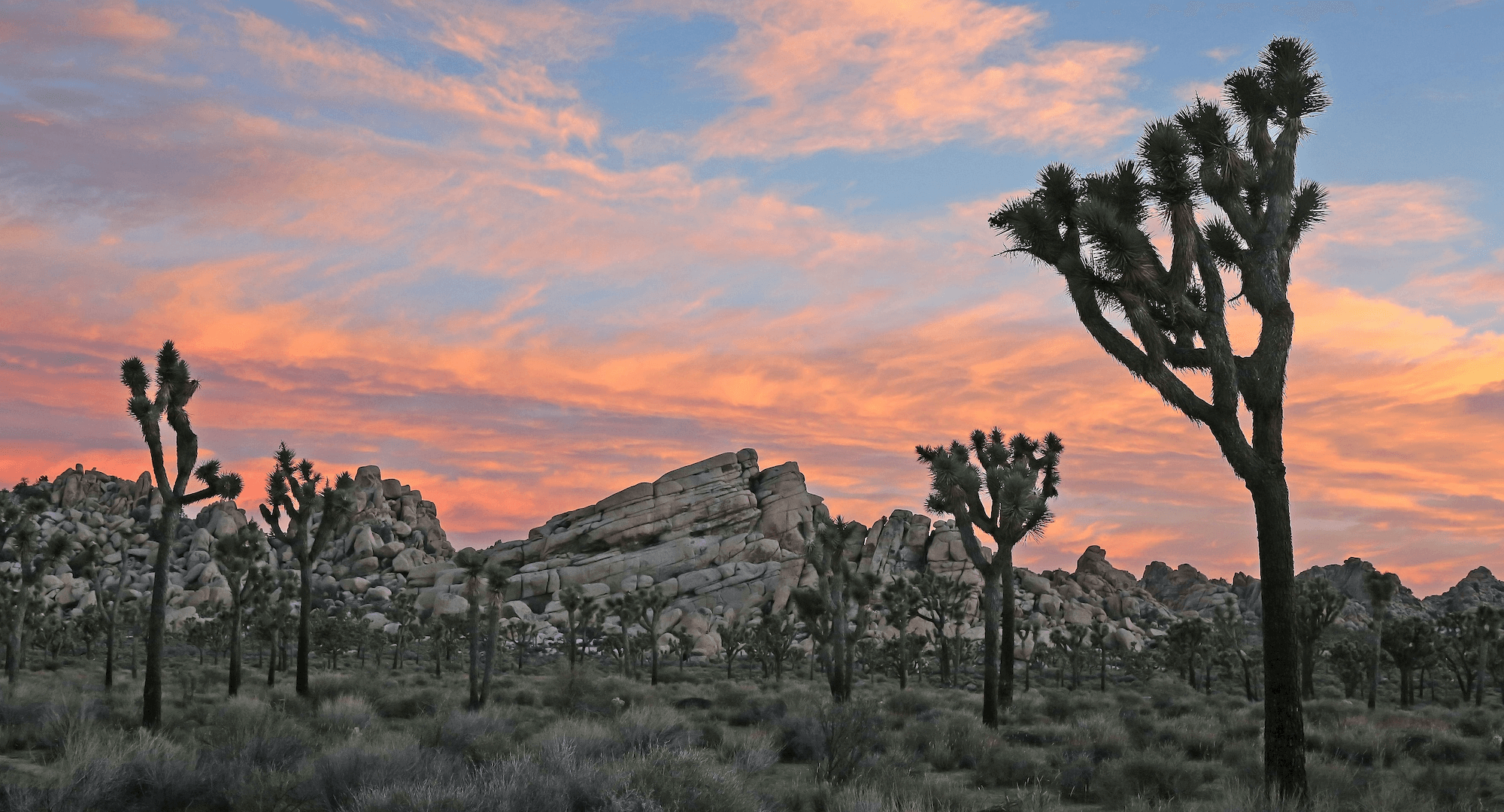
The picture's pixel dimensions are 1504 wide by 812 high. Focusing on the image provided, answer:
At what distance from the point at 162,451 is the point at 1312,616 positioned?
46.4m

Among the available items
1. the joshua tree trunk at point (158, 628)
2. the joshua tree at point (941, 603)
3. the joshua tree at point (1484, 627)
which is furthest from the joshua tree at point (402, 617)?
the joshua tree at point (1484, 627)

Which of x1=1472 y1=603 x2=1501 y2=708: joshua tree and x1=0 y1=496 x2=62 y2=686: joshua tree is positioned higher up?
x1=0 y1=496 x2=62 y2=686: joshua tree

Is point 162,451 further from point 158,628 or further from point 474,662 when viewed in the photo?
point 474,662

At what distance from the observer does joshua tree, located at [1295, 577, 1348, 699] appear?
41.0m

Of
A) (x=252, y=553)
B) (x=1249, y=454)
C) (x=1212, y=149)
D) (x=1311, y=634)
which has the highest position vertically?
(x=1212, y=149)

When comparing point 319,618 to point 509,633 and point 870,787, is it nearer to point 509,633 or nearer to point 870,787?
point 509,633

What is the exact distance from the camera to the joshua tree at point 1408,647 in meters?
50.2

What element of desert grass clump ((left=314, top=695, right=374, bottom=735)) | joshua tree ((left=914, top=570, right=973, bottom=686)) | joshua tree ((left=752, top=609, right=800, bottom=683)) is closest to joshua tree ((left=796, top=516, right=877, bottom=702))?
desert grass clump ((left=314, top=695, right=374, bottom=735))

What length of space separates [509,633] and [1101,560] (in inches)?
3737

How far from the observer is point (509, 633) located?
95625mm

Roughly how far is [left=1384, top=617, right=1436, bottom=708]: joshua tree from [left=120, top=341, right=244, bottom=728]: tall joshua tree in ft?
173

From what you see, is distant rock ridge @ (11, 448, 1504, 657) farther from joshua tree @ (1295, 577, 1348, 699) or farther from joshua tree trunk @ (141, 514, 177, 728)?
joshua tree trunk @ (141, 514, 177, 728)

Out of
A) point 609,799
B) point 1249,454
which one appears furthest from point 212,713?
point 1249,454

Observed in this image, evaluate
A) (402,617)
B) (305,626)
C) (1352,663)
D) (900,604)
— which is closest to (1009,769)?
(305,626)
